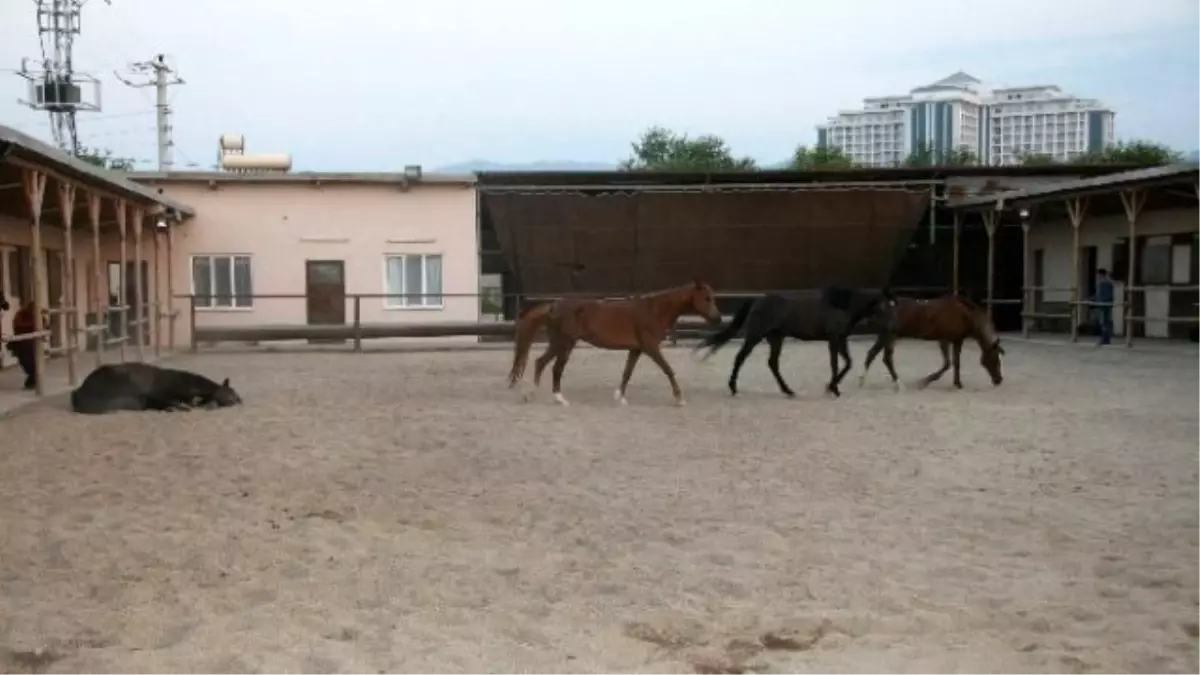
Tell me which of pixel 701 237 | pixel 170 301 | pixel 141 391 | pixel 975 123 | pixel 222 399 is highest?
pixel 975 123

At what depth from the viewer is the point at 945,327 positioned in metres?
12.8

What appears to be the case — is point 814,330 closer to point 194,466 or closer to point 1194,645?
point 194,466

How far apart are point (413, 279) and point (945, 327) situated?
13.1m

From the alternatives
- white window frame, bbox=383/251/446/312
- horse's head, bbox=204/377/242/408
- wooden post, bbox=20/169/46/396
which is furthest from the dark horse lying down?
white window frame, bbox=383/251/446/312

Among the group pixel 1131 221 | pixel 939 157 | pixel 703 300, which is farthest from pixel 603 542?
pixel 939 157

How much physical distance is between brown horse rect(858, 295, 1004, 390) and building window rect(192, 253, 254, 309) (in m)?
14.4

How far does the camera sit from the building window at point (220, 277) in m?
22.8

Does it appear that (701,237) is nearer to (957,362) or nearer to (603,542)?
(957,362)

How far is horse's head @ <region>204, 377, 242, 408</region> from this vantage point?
37.4 ft

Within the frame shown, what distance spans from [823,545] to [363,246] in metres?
18.6

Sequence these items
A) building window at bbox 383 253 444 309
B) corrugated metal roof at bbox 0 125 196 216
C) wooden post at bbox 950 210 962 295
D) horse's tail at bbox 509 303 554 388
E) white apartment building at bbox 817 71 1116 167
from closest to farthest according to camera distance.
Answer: corrugated metal roof at bbox 0 125 196 216 < horse's tail at bbox 509 303 554 388 < building window at bbox 383 253 444 309 < wooden post at bbox 950 210 962 295 < white apartment building at bbox 817 71 1116 167

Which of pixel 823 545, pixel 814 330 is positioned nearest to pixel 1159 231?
pixel 814 330

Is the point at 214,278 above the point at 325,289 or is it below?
above

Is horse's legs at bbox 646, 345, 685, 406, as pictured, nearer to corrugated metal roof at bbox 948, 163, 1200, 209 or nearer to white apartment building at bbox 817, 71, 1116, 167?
corrugated metal roof at bbox 948, 163, 1200, 209
